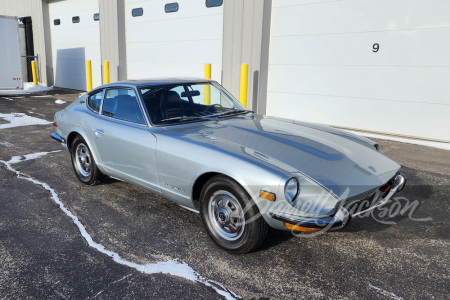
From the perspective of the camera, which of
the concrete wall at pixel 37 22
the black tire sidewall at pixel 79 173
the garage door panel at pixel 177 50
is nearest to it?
the black tire sidewall at pixel 79 173

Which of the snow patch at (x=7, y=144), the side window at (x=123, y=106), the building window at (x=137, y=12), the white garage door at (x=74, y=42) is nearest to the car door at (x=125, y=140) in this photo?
the side window at (x=123, y=106)

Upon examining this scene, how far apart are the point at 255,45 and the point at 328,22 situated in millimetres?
1786

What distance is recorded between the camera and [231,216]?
10.1ft

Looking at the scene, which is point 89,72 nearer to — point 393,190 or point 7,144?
point 7,144

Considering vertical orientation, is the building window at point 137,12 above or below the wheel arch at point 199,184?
above

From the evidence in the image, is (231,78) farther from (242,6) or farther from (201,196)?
(201,196)

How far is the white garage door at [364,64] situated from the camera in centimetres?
704

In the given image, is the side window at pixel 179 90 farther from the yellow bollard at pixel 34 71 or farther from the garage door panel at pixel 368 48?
the yellow bollard at pixel 34 71

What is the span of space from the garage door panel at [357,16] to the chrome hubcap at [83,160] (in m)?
5.84

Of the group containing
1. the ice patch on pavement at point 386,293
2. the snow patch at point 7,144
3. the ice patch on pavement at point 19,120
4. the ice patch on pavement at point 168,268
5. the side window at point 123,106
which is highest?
the side window at point 123,106

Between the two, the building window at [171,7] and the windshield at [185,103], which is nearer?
→ the windshield at [185,103]

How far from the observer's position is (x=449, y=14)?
22.1 ft

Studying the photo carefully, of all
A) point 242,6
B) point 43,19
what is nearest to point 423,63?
point 242,6

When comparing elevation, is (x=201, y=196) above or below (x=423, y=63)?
below
